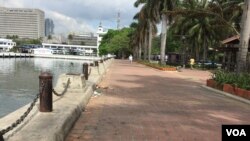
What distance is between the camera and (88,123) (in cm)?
959

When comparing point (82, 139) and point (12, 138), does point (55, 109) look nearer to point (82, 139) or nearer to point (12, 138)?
point (82, 139)

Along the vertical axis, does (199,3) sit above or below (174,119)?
above

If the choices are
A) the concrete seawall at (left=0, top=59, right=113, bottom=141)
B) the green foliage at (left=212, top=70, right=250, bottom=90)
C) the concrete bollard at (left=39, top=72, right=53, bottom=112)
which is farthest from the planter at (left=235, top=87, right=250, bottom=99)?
the concrete bollard at (left=39, top=72, right=53, bottom=112)

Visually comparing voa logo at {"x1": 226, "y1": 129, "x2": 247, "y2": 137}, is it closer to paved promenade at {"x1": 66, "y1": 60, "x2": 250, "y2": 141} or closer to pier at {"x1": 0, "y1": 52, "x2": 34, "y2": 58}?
paved promenade at {"x1": 66, "y1": 60, "x2": 250, "y2": 141}

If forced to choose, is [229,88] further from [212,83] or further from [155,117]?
[155,117]

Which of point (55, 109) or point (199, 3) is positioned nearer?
point (55, 109)

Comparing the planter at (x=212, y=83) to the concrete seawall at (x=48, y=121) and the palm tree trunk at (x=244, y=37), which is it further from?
the concrete seawall at (x=48, y=121)

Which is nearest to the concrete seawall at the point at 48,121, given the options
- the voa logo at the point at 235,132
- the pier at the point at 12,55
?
the voa logo at the point at 235,132

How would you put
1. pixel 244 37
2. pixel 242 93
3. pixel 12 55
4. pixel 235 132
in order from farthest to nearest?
pixel 12 55 → pixel 244 37 → pixel 242 93 → pixel 235 132

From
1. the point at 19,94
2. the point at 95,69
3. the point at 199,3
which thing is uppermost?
the point at 199,3

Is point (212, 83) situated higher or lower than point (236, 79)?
lower

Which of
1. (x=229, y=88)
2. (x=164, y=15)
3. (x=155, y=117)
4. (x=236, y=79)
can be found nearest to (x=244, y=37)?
(x=236, y=79)

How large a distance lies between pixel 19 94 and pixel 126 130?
20315 mm

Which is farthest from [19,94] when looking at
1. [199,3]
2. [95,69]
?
[199,3]
